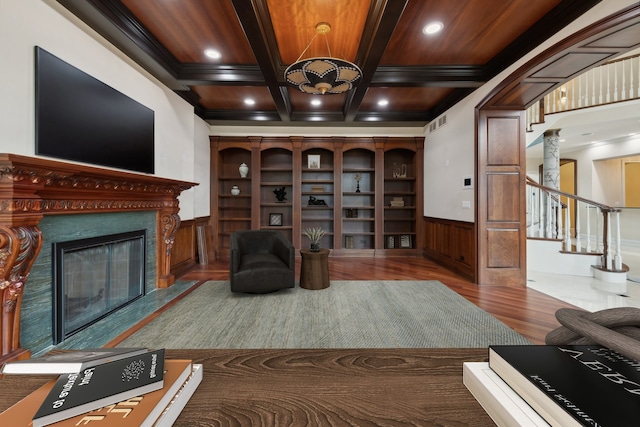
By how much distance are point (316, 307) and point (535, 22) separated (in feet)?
12.5

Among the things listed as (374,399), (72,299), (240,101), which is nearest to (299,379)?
(374,399)

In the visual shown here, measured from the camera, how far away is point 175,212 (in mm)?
3824

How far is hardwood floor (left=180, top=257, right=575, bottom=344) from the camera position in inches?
106

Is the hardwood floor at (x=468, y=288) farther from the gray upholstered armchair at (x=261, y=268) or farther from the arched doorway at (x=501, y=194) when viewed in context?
the gray upholstered armchair at (x=261, y=268)

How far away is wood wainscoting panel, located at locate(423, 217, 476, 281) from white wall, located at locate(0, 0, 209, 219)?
4618mm

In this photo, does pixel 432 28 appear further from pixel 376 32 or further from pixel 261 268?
pixel 261 268

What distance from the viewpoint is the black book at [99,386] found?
0.39m

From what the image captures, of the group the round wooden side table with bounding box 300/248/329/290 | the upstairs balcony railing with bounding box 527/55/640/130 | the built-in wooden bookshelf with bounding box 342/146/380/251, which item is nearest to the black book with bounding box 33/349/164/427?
the round wooden side table with bounding box 300/248/329/290

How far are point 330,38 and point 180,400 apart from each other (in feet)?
11.5

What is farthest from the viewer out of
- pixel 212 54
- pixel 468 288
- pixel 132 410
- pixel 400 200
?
pixel 400 200

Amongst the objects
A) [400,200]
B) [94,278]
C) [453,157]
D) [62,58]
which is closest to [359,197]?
[400,200]

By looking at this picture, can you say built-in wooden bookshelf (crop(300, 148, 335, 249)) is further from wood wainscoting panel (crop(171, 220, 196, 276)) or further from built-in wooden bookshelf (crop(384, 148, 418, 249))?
wood wainscoting panel (crop(171, 220, 196, 276))

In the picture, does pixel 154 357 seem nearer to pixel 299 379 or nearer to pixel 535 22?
pixel 299 379

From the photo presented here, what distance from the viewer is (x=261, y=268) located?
10.8 feet
